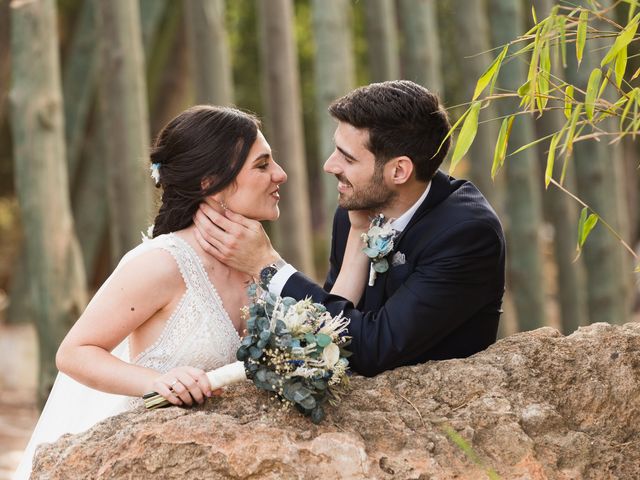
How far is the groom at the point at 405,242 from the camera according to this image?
385 centimetres

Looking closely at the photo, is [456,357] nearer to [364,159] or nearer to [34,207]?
[364,159]

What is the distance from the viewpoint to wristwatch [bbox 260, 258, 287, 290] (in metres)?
3.96

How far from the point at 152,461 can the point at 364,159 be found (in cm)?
166

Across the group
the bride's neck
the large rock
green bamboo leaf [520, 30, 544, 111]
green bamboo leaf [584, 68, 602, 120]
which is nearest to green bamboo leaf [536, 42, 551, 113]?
green bamboo leaf [520, 30, 544, 111]

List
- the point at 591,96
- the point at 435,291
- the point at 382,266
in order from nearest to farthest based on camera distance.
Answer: the point at 591,96 < the point at 435,291 < the point at 382,266

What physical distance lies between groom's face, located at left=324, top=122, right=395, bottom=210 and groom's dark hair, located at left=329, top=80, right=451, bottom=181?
0.03m

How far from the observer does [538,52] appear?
3154mm

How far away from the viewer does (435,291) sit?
12.7ft

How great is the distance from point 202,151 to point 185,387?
3.81 ft

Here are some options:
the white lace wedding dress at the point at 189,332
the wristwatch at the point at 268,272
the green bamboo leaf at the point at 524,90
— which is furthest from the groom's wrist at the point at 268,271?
the green bamboo leaf at the point at 524,90

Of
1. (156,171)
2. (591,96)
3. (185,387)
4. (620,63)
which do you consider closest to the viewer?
(591,96)

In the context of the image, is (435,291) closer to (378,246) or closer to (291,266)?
(378,246)

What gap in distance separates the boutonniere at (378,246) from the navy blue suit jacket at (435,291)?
4 centimetres

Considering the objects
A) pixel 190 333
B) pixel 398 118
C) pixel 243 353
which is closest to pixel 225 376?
pixel 243 353
